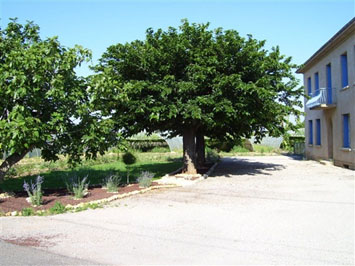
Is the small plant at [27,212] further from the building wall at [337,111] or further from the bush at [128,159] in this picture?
the building wall at [337,111]

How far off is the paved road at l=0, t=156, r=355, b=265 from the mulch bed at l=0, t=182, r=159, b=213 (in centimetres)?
87

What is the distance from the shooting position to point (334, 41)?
19250 millimetres

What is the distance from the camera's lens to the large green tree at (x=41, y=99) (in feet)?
26.2

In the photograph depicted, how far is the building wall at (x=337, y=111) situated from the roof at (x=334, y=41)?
233mm

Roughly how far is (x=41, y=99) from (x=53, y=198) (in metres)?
2.71

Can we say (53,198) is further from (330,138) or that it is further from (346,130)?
(330,138)

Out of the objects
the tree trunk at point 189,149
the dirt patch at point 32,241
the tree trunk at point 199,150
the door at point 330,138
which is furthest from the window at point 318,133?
the dirt patch at point 32,241

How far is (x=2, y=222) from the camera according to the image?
697 cm

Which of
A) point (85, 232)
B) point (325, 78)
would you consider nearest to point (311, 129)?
point (325, 78)

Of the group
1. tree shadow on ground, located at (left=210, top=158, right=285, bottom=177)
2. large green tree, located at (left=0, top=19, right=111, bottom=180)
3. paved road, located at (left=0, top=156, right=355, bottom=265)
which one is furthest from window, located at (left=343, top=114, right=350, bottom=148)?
large green tree, located at (left=0, top=19, right=111, bottom=180)

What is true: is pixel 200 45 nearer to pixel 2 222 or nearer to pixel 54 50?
pixel 54 50

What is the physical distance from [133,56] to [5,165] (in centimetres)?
589

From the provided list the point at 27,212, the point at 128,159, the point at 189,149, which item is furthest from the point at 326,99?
the point at 27,212

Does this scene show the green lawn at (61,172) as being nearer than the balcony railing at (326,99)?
Yes
